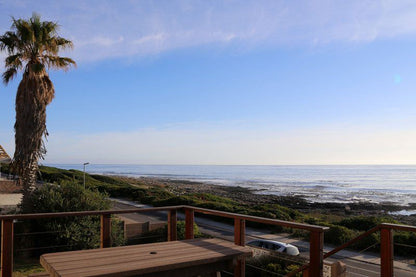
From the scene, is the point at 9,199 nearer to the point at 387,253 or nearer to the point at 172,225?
the point at 172,225

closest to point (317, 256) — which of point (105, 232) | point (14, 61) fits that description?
point (105, 232)

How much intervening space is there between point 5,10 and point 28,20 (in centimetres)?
68

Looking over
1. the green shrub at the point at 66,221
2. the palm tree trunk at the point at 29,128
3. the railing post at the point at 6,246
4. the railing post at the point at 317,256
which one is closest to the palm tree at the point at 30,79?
the palm tree trunk at the point at 29,128

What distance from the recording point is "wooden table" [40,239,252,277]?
246 centimetres

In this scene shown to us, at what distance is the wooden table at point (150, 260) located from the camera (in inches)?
97.0

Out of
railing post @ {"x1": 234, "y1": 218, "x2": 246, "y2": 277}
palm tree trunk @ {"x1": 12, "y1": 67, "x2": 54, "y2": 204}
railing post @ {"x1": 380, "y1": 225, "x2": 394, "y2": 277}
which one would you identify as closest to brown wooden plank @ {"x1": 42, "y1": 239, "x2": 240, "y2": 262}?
railing post @ {"x1": 234, "y1": 218, "x2": 246, "y2": 277}

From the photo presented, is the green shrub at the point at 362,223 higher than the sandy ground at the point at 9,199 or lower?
lower

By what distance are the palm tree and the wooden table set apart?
9.12 m

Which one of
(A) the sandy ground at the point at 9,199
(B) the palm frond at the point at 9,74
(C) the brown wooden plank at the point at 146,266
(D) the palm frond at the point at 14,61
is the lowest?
(A) the sandy ground at the point at 9,199

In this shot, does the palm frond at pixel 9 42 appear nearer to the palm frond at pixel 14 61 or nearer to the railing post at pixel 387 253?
the palm frond at pixel 14 61

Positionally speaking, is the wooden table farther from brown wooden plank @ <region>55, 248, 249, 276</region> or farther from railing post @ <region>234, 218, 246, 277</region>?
railing post @ <region>234, 218, 246, 277</region>

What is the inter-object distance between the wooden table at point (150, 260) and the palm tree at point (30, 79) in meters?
9.12

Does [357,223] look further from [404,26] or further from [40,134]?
[40,134]

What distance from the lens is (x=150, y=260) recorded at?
272 cm
